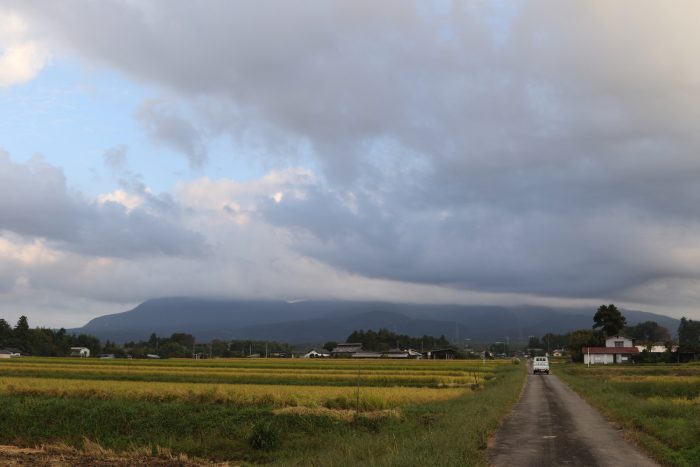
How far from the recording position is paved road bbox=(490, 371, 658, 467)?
16281 mm

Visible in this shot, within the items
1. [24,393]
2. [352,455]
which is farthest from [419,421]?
[24,393]

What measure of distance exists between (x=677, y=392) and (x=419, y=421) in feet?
81.7

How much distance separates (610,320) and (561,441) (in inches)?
5295

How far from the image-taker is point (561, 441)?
1978 centimetres

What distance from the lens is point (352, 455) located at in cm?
1706

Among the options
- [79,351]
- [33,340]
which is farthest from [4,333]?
[79,351]

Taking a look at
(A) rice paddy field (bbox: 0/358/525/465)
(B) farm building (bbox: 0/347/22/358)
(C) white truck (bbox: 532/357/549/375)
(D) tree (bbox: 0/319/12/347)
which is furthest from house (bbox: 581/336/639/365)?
(D) tree (bbox: 0/319/12/347)

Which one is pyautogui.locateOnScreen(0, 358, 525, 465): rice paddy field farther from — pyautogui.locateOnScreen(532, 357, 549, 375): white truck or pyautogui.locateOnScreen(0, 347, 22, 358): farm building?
pyautogui.locateOnScreen(0, 347, 22, 358): farm building

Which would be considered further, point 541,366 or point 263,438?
point 541,366

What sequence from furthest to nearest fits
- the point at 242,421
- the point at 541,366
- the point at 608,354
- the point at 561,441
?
the point at 608,354
the point at 541,366
the point at 242,421
the point at 561,441

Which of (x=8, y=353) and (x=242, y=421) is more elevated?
(x=242, y=421)

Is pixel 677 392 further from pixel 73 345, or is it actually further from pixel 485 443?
pixel 73 345

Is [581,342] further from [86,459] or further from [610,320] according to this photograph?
[86,459]

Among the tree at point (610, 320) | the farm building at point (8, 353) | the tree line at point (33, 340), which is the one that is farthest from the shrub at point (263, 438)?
the tree line at point (33, 340)
